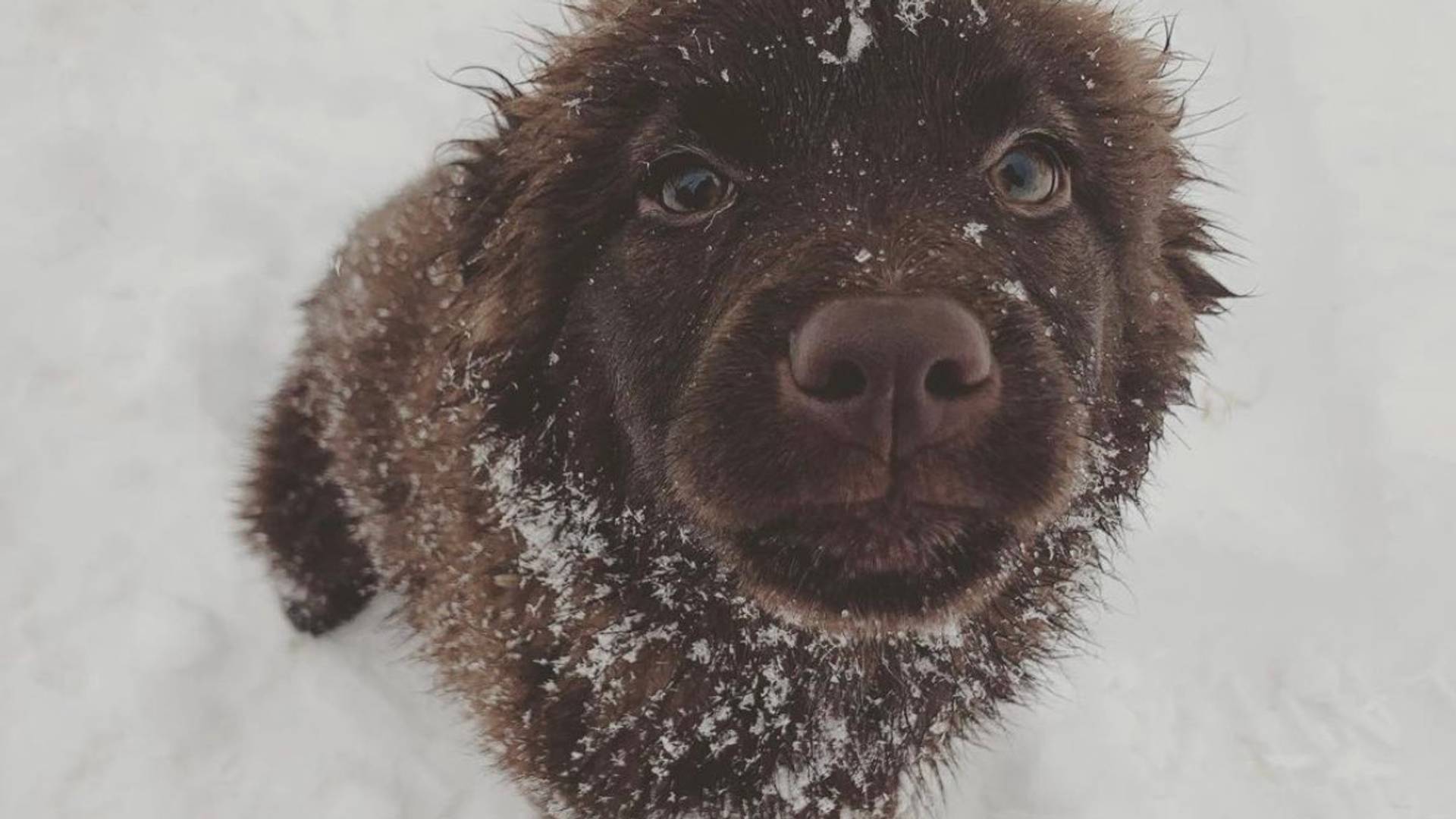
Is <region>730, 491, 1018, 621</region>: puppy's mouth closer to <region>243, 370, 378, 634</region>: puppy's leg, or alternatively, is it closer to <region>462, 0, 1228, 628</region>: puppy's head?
<region>462, 0, 1228, 628</region>: puppy's head

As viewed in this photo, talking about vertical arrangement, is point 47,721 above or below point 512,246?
below

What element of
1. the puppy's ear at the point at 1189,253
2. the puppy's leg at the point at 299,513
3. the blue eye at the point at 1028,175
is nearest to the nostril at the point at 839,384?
the blue eye at the point at 1028,175

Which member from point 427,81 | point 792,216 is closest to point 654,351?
point 792,216

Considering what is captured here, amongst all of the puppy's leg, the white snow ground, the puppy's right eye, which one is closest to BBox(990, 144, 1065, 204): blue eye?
the puppy's right eye

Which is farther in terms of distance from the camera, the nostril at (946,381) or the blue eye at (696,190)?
the blue eye at (696,190)

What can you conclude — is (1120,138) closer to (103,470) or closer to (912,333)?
(912,333)

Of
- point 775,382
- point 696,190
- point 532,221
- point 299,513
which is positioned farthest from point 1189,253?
point 299,513

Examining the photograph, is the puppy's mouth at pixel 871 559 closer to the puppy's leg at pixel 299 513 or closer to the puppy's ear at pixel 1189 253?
the puppy's ear at pixel 1189 253
